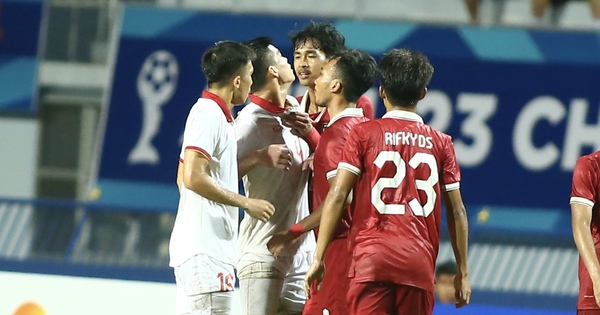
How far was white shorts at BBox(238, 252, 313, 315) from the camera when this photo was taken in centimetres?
515

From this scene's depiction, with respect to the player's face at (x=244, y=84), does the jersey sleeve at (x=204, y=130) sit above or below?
below

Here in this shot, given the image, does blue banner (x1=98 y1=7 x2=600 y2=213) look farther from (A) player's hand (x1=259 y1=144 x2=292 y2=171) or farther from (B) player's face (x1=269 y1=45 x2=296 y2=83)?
(A) player's hand (x1=259 y1=144 x2=292 y2=171)

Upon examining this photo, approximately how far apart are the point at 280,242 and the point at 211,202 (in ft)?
1.31

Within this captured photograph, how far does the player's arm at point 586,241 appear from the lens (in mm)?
4654

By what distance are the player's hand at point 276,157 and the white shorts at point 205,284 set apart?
525 mm

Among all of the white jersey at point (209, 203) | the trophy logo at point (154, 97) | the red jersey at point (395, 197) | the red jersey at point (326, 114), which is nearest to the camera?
the red jersey at point (395, 197)

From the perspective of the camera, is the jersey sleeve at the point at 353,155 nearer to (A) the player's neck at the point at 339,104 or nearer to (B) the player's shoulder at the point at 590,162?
(A) the player's neck at the point at 339,104

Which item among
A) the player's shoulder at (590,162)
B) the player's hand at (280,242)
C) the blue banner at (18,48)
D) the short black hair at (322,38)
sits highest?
the blue banner at (18,48)

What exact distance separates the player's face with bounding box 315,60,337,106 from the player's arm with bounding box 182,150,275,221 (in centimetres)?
58

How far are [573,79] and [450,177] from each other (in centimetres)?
520

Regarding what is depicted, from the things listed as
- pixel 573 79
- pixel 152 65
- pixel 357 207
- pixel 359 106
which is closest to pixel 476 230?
pixel 573 79

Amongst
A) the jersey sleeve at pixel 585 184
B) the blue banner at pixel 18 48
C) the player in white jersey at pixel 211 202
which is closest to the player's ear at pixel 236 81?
the player in white jersey at pixel 211 202

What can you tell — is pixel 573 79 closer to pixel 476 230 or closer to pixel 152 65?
pixel 476 230

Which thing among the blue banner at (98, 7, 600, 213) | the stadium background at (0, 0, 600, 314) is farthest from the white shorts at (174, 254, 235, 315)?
the blue banner at (98, 7, 600, 213)
